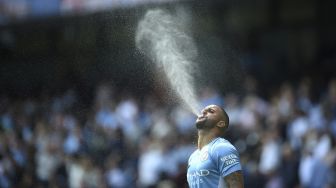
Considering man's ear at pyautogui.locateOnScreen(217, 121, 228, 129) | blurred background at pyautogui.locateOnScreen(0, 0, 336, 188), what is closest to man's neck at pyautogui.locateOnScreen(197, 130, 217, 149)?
man's ear at pyautogui.locateOnScreen(217, 121, 228, 129)

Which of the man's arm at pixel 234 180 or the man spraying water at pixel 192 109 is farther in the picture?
the man spraying water at pixel 192 109

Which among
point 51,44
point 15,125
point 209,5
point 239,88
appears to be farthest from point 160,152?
point 51,44

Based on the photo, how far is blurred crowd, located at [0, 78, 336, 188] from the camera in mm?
12875

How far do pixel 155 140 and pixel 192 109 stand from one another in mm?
6008

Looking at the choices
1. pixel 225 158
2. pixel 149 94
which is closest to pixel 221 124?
pixel 225 158

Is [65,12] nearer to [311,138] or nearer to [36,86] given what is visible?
[36,86]

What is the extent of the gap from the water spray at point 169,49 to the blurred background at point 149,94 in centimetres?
75

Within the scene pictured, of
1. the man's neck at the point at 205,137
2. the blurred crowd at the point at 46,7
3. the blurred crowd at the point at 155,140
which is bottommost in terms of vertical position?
the man's neck at the point at 205,137

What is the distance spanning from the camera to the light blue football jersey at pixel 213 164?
737 cm

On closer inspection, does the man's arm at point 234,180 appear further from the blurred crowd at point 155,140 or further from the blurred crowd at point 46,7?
the blurred crowd at point 46,7

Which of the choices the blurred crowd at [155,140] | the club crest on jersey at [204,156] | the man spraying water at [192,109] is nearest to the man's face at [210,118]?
the man spraying water at [192,109]

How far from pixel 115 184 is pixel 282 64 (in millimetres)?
5047

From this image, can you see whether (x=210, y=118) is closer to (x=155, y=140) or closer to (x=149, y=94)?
(x=155, y=140)

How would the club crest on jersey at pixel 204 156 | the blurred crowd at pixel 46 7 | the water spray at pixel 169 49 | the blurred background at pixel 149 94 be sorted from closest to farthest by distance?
the club crest on jersey at pixel 204 156
the water spray at pixel 169 49
the blurred background at pixel 149 94
the blurred crowd at pixel 46 7
